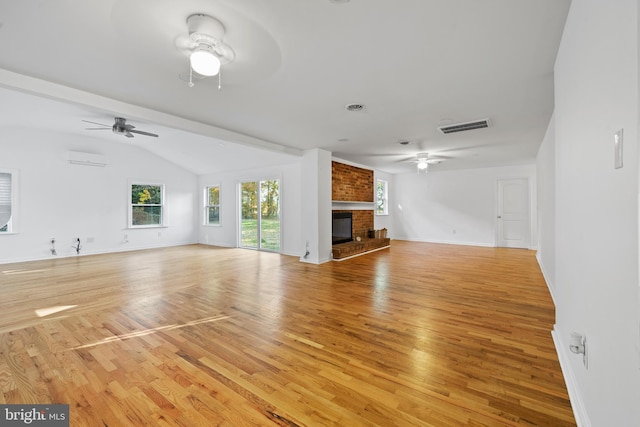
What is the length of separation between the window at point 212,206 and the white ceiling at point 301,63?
14.7 feet

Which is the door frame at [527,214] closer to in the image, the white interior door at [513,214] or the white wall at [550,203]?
the white interior door at [513,214]

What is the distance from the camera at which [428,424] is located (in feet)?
4.79

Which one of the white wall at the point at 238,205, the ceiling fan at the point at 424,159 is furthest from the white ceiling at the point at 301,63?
the white wall at the point at 238,205

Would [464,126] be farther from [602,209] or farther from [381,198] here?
[381,198]

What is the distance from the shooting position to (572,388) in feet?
5.34

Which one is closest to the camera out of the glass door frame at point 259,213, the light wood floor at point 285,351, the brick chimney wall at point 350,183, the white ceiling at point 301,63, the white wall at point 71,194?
the light wood floor at point 285,351

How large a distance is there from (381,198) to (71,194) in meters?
8.27

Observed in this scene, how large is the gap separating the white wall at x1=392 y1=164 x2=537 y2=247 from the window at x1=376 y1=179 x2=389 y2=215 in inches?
15.3

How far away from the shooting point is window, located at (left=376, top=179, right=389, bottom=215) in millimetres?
9062

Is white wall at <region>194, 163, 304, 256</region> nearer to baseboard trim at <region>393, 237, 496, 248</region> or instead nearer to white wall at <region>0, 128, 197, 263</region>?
white wall at <region>0, 128, 197, 263</region>

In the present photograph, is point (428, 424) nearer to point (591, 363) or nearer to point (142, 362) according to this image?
point (591, 363)

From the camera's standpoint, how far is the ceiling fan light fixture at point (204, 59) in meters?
1.92

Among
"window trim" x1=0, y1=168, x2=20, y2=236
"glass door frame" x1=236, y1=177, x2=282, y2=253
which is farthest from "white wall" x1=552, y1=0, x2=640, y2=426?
"window trim" x1=0, y1=168, x2=20, y2=236

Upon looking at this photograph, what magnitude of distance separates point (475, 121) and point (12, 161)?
855 cm
